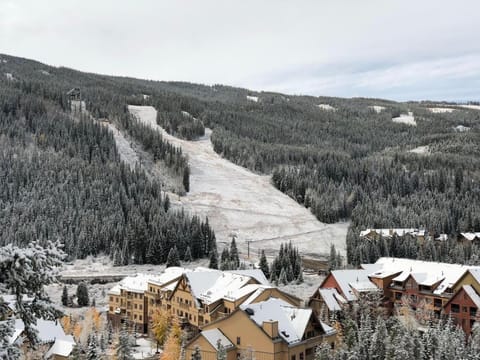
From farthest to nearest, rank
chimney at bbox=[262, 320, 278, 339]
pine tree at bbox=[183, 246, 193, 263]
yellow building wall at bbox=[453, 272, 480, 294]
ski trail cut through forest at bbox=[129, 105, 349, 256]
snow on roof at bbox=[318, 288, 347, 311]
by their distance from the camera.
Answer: ski trail cut through forest at bbox=[129, 105, 349, 256] → pine tree at bbox=[183, 246, 193, 263] → snow on roof at bbox=[318, 288, 347, 311] → yellow building wall at bbox=[453, 272, 480, 294] → chimney at bbox=[262, 320, 278, 339]

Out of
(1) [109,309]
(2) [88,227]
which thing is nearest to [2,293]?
(1) [109,309]

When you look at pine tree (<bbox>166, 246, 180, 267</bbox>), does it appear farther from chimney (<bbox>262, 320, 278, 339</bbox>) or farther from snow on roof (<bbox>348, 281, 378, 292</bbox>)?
chimney (<bbox>262, 320, 278, 339</bbox>)

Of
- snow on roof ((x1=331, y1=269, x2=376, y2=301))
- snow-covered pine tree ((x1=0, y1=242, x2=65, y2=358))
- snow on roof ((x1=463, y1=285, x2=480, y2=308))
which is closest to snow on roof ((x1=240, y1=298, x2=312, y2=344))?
snow on roof ((x1=331, y1=269, x2=376, y2=301))

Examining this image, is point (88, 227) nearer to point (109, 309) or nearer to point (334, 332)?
point (109, 309)

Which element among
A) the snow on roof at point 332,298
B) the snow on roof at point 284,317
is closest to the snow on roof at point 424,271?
the snow on roof at point 332,298

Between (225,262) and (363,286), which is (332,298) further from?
(225,262)

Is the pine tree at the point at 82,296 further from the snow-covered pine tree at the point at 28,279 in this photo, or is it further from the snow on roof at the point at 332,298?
the snow-covered pine tree at the point at 28,279

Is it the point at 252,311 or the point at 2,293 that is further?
the point at 252,311
